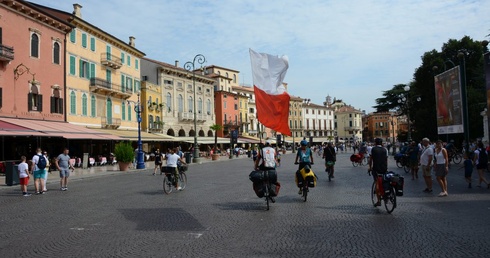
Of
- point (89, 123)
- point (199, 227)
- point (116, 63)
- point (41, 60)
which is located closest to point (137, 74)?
point (116, 63)

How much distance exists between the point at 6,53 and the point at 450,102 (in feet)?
88.7

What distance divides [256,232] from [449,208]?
16.5 ft

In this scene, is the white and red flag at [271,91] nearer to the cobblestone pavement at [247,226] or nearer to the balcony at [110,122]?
the cobblestone pavement at [247,226]

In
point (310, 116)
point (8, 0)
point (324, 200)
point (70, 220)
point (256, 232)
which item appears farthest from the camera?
point (310, 116)

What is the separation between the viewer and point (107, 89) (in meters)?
38.8

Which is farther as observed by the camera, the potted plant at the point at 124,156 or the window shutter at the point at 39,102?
the window shutter at the point at 39,102

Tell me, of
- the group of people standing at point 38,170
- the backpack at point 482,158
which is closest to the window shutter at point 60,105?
the group of people standing at point 38,170

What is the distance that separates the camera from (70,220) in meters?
8.87

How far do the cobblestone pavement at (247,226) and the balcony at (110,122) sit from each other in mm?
27303

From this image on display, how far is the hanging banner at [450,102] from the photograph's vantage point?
22156 millimetres

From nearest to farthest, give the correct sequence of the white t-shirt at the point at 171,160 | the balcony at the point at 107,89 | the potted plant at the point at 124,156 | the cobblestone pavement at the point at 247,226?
the cobblestone pavement at the point at 247,226 → the white t-shirt at the point at 171,160 → the potted plant at the point at 124,156 → the balcony at the point at 107,89

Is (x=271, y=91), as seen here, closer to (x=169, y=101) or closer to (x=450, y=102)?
(x=450, y=102)

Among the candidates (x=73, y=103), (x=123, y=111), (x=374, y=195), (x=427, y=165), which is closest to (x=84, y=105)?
(x=73, y=103)

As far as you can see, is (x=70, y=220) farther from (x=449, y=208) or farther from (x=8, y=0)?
(x=8, y=0)
